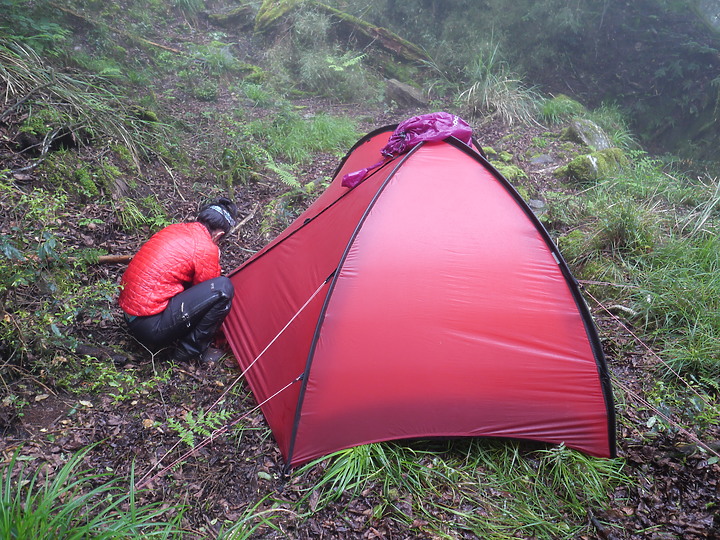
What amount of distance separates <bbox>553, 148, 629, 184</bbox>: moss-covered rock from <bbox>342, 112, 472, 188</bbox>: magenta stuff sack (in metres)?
3.35

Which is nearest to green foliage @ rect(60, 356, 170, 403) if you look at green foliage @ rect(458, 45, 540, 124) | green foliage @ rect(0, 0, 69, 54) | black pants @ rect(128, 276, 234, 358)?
black pants @ rect(128, 276, 234, 358)

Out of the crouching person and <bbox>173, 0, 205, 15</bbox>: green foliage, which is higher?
<bbox>173, 0, 205, 15</bbox>: green foliage

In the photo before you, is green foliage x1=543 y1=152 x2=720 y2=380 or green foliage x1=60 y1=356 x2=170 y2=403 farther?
green foliage x1=543 y1=152 x2=720 y2=380

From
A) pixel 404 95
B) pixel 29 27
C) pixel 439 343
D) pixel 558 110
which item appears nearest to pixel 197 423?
pixel 439 343

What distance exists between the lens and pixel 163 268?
306 cm

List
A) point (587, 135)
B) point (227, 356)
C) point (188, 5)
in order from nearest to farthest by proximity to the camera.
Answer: point (227, 356) → point (587, 135) → point (188, 5)

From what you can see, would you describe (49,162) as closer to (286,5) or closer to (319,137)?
(319,137)

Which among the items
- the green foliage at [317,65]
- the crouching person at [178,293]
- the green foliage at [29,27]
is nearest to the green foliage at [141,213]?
the crouching person at [178,293]

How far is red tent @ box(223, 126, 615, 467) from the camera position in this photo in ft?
8.34

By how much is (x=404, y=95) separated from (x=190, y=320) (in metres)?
6.73

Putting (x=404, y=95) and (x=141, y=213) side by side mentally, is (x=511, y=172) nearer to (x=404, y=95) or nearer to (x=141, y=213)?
(x=404, y=95)

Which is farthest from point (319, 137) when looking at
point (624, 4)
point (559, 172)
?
point (624, 4)

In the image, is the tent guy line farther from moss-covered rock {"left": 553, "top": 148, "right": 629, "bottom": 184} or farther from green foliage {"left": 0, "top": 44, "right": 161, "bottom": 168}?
moss-covered rock {"left": 553, "top": 148, "right": 629, "bottom": 184}

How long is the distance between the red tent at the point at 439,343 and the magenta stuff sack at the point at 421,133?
0.49 metres
